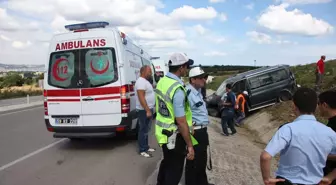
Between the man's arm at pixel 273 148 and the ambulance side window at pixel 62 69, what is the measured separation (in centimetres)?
537

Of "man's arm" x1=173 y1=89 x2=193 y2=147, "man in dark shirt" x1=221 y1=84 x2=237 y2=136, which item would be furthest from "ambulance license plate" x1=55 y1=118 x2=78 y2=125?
"man in dark shirt" x1=221 y1=84 x2=237 y2=136

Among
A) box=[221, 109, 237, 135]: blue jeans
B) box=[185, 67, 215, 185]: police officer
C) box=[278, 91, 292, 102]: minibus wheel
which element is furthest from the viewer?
box=[278, 91, 292, 102]: minibus wheel

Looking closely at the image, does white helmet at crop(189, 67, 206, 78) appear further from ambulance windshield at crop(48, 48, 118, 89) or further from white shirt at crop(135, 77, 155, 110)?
ambulance windshield at crop(48, 48, 118, 89)

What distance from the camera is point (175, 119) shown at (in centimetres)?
369

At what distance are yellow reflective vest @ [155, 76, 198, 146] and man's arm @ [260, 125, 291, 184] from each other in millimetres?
1366

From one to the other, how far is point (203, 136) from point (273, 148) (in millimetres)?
1533

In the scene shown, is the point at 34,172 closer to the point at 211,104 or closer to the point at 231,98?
the point at 231,98

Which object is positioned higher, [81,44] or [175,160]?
[81,44]

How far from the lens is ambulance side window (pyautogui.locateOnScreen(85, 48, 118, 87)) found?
696cm

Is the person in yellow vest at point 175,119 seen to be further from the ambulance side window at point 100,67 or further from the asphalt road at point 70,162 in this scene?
the ambulance side window at point 100,67

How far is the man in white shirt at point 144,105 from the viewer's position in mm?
6527

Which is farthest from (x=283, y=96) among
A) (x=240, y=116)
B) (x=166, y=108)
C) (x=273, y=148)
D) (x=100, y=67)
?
(x=273, y=148)

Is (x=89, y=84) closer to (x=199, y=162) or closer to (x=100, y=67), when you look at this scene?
(x=100, y=67)

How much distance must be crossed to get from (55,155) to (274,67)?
10620 millimetres
